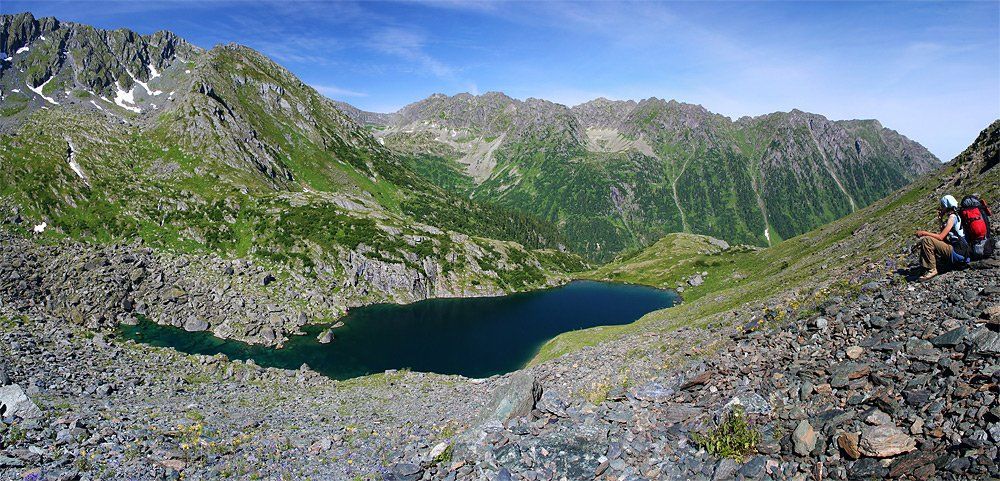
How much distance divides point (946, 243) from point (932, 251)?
1.87 ft

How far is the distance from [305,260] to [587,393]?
121387mm

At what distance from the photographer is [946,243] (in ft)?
64.3

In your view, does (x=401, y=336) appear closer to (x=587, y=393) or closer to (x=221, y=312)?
(x=221, y=312)

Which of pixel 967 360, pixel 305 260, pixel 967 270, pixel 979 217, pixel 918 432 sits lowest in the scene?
pixel 918 432

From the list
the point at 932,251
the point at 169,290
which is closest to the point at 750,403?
the point at 932,251

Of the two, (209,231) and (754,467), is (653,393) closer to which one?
(754,467)

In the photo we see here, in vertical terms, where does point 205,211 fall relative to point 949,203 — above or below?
above

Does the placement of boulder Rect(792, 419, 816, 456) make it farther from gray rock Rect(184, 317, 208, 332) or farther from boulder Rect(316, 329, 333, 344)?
gray rock Rect(184, 317, 208, 332)

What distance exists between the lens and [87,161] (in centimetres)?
13250

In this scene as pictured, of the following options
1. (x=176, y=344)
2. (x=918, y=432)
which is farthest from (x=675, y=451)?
(x=176, y=344)

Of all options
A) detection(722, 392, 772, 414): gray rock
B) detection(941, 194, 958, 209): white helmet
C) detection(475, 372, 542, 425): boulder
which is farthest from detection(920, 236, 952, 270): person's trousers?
detection(475, 372, 542, 425): boulder

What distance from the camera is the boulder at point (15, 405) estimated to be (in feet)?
74.4

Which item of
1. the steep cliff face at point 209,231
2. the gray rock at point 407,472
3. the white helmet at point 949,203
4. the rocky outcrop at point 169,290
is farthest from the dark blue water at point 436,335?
the white helmet at point 949,203

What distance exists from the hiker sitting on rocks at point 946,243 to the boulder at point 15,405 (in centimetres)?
4228
